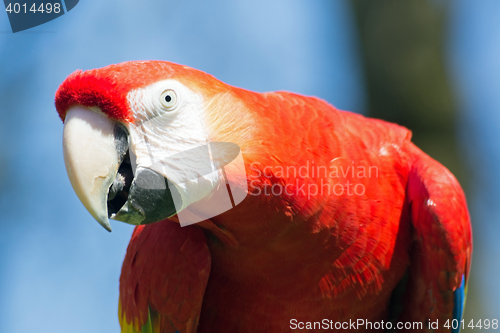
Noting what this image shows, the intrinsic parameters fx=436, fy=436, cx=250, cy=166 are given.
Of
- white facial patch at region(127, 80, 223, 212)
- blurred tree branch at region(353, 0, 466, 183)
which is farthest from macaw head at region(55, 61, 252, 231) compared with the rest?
blurred tree branch at region(353, 0, 466, 183)

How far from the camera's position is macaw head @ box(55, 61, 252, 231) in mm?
1647

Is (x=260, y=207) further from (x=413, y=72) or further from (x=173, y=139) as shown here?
(x=413, y=72)

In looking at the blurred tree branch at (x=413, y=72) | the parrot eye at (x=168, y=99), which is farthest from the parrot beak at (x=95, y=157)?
the blurred tree branch at (x=413, y=72)

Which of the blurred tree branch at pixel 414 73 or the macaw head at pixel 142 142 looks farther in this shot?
the blurred tree branch at pixel 414 73

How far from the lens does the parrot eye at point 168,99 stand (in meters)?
1.67

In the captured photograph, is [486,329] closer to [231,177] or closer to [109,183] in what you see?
[231,177]

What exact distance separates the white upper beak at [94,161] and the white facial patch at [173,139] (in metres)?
0.09

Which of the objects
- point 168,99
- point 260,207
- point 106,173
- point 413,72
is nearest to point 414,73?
point 413,72

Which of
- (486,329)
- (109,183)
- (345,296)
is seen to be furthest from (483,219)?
(109,183)

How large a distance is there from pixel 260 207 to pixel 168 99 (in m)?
0.56

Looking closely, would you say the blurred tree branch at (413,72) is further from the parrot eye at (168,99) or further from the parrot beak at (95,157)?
the parrot beak at (95,157)

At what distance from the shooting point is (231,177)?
5.48ft

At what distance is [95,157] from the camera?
166 centimetres

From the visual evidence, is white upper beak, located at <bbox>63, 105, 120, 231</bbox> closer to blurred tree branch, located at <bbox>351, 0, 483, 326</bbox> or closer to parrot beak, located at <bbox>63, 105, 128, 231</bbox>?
parrot beak, located at <bbox>63, 105, 128, 231</bbox>
